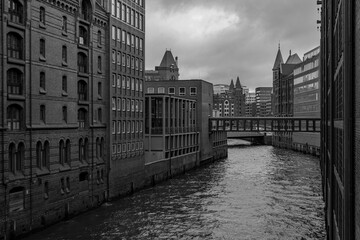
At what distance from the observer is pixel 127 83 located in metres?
48.8

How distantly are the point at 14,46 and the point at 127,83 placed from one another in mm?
20189

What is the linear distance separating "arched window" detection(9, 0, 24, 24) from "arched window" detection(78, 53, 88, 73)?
9.13 metres

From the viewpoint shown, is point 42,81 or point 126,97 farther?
point 126,97

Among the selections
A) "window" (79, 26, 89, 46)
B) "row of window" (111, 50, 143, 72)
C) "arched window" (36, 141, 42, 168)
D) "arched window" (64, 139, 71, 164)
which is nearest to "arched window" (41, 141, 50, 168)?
"arched window" (36, 141, 42, 168)

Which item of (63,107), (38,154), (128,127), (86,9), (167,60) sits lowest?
(38,154)

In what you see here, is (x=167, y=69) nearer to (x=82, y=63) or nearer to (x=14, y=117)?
(x=82, y=63)

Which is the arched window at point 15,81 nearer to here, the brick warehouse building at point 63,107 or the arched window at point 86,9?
the brick warehouse building at point 63,107

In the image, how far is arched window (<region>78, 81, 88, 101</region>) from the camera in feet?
127

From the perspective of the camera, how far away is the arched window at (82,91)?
38.8 metres

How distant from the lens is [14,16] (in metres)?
29.1

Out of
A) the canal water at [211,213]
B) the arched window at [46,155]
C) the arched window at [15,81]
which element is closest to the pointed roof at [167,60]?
the canal water at [211,213]

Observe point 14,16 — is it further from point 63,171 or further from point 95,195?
point 95,195

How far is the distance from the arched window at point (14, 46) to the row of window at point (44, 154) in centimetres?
571

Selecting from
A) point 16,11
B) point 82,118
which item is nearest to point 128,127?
point 82,118
